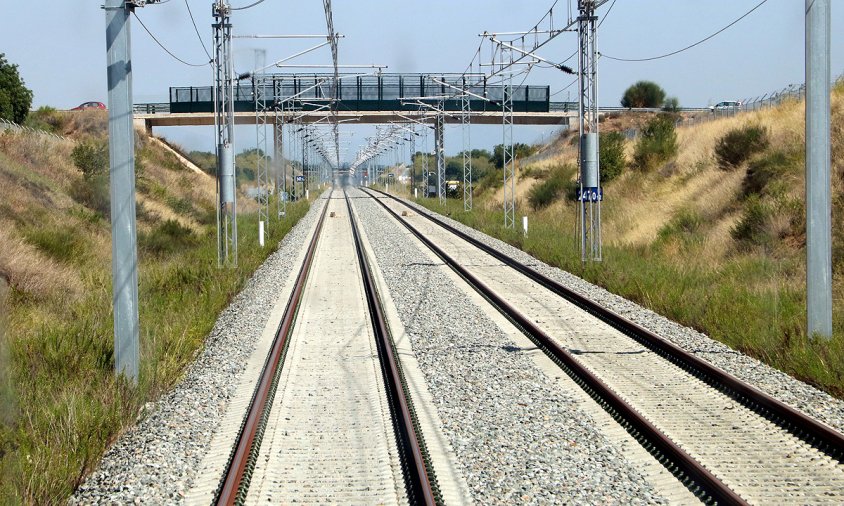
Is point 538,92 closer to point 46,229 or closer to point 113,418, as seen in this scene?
point 46,229

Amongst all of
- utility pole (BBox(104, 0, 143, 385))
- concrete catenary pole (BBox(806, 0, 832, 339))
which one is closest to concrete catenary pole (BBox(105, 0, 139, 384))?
utility pole (BBox(104, 0, 143, 385))

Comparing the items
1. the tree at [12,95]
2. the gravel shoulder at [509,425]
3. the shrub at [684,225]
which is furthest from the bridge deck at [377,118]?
the gravel shoulder at [509,425]

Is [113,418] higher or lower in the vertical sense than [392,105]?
lower

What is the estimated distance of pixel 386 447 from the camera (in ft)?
30.2

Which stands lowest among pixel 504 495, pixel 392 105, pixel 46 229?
pixel 504 495

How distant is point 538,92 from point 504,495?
224 feet

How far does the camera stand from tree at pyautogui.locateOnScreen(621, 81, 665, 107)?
118 metres

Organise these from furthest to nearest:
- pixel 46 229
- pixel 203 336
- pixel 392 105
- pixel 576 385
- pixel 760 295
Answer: pixel 392 105
pixel 46 229
pixel 760 295
pixel 203 336
pixel 576 385

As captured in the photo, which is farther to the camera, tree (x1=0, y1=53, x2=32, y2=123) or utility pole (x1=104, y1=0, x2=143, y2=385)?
tree (x1=0, y1=53, x2=32, y2=123)

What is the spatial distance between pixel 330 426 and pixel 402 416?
74cm

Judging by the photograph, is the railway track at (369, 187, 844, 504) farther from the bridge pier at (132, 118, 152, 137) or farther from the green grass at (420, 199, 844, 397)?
the bridge pier at (132, 118, 152, 137)

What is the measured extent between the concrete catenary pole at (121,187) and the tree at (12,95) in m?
50.3

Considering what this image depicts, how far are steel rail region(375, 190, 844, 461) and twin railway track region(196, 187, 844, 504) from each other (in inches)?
0.8

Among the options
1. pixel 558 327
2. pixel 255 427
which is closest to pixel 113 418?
pixel 255 427
